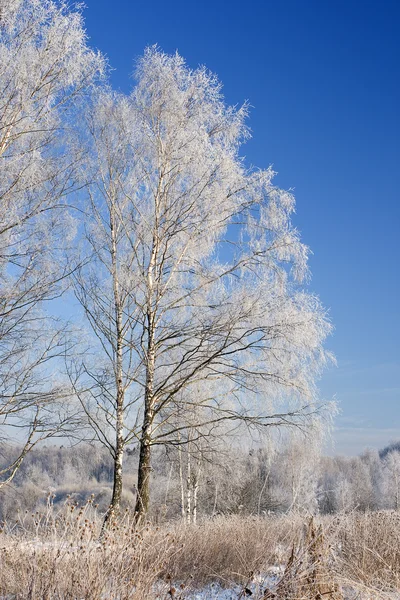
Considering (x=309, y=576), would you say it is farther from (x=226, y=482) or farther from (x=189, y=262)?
(x=226, y=482)

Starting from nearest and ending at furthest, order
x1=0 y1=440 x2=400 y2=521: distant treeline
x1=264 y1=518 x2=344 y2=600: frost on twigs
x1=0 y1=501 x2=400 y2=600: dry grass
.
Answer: x1=0 y1=501 x2=400 y2=600: dry grass
x1=264 y1=518 x2=344 y2=600: frost on twigs
x1=0 y1=440 x2=400 y2=521: distant treeline

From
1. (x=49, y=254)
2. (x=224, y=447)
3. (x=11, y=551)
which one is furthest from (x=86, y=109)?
(x=11, y=551)

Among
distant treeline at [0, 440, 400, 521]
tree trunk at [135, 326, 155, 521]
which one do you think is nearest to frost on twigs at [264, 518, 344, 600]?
distant treeline at [0, 440, 400, 521]

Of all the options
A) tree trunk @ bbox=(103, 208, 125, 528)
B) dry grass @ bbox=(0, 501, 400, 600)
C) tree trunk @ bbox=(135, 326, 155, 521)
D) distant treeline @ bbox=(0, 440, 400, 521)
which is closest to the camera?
dry grass @ bbox=(0, 501, 400, 600)

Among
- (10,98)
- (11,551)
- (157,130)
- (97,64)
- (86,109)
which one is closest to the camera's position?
(11,551)

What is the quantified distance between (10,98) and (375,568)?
717 cm

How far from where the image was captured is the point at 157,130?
9336 millimetres

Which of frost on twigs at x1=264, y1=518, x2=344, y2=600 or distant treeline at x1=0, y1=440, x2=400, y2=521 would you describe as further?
distant treeline at x1=0, y1=440, x2=400, y2=521

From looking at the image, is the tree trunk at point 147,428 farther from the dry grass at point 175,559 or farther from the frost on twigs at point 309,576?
the frost on twigs at point 309,576

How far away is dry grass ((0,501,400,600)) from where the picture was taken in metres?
3.76

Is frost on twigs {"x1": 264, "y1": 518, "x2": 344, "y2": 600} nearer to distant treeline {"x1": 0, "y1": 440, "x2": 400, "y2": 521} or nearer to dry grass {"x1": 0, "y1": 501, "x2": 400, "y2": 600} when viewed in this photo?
dry grass {"x1": 0, "y1": 501, "x2": 400, "y2": 600}

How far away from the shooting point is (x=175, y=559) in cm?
511

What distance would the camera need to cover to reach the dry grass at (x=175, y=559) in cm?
376

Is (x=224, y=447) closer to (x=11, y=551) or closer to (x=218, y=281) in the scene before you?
(x=218, y=281)
